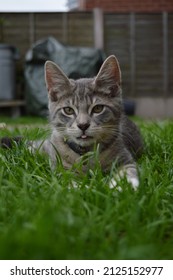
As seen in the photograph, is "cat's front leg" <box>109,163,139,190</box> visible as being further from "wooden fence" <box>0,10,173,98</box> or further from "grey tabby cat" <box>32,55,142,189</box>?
"wooden fence" <box>0,10,173,98</box>

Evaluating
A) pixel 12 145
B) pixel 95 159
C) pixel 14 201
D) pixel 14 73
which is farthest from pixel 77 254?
pixel 14 73

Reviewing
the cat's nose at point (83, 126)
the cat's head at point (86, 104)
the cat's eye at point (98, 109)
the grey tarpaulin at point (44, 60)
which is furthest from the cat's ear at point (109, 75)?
the grey tarpaulin at point (44, 60)

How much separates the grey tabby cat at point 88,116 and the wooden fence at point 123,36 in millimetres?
7820

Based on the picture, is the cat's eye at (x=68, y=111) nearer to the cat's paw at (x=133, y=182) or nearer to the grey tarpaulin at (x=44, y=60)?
the cat's paw at (x=133, y=182)

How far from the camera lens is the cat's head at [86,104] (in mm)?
3344

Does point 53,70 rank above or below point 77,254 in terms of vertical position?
Answer: above

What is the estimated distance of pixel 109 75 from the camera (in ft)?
11.7

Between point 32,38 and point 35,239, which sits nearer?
point 35,239

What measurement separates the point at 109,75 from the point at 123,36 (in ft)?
26.2

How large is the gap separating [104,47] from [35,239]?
9.84 metres

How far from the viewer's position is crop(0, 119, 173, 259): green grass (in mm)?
1767

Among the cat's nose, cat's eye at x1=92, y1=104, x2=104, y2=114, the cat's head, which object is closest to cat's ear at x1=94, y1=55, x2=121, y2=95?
the cat's head

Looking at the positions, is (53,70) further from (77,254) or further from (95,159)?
(77,254)

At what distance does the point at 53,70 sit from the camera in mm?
3564
